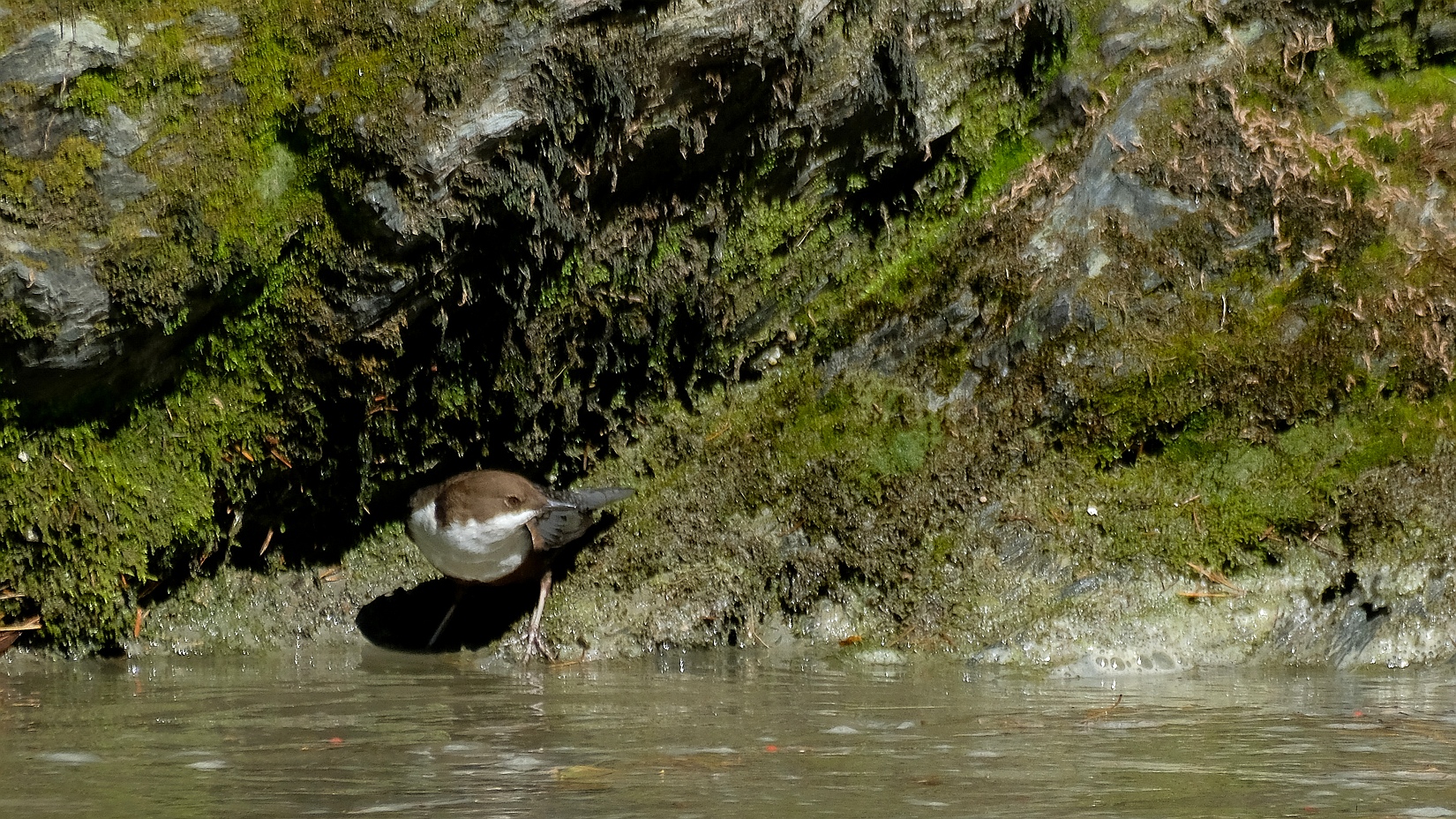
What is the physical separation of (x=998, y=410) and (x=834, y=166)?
1.37m

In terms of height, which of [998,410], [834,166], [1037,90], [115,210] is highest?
[1037,90]

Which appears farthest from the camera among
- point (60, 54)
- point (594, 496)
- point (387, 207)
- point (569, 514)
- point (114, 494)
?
point (594, 496)

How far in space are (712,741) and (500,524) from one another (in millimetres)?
1842

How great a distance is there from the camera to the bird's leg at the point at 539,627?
6156 mm

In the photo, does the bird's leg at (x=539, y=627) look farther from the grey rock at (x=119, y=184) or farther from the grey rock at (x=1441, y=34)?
the grey rock at (x=1441, y=34)

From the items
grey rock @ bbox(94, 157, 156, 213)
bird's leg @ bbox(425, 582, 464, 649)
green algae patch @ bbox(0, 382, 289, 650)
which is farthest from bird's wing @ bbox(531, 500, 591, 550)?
grey rock @ bbox(94, 157, 156, 213)

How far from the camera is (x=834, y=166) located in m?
6.09

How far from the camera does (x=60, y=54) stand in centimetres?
455

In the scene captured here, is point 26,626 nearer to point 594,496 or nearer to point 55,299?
point 55,299

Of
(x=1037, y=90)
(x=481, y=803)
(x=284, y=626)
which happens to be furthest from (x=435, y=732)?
(x=1037, y=90)

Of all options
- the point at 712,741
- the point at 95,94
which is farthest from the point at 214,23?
the point at 712,741

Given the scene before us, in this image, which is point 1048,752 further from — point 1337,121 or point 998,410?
point 1337,121

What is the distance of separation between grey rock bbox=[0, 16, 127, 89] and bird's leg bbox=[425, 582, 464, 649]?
289 centimetres

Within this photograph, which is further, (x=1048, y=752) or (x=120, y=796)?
(x=1048, y=752)
